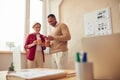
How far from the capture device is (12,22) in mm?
2994

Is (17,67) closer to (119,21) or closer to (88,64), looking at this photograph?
(88,64)

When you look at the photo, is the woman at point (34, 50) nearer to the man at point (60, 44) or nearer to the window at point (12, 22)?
the man at point (60, 44)

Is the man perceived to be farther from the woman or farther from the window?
the window

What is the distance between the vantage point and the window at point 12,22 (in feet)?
9.24

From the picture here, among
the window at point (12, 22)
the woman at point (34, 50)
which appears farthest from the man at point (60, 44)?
the window at point (12, 22)

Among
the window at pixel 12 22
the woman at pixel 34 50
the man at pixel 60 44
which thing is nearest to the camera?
the man at pixel 60 44

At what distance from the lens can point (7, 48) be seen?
2.82 meters

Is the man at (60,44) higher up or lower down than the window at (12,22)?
lower down

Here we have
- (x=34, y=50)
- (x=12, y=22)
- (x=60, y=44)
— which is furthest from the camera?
(x=12, y=22)

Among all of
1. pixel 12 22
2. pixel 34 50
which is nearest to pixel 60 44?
pixel 34 50

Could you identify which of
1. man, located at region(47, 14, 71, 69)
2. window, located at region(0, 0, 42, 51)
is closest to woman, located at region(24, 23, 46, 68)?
man, located at region(47, 14, 71, 69)

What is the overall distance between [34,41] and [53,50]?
35cm

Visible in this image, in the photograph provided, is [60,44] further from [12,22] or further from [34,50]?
[12,22]

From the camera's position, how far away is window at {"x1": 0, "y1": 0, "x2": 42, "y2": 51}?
2816 mm
